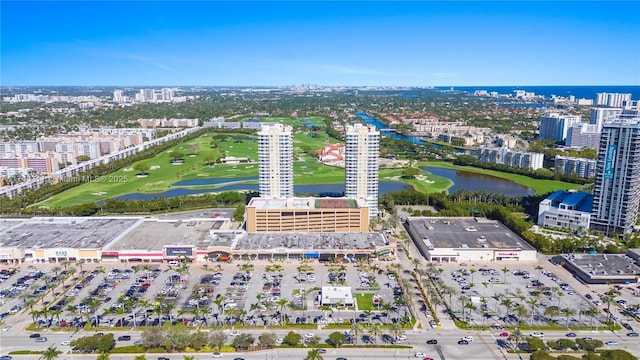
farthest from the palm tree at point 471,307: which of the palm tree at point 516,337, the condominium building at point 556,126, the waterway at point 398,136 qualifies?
the condominium building at point 556,126

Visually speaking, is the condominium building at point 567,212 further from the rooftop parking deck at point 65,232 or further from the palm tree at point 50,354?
the palm tree at point 50,354

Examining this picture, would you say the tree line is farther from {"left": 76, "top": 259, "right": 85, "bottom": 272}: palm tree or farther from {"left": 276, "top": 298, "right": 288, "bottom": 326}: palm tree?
{"left": 76, "top": 259, "right": 85, "bottom": 272}: palm tree

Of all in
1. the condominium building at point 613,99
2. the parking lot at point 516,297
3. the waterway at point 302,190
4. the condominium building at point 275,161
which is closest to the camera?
the parking lot at point 516,297

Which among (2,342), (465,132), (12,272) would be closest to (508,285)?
(2,342)

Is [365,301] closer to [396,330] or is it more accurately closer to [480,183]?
[396,330]

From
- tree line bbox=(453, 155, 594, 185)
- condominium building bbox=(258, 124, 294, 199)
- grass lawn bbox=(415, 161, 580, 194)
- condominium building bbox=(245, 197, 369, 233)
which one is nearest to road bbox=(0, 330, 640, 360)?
condominium building bbox=(245, 197, 369, 233)

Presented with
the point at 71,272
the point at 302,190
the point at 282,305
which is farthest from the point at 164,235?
the point at 302,190

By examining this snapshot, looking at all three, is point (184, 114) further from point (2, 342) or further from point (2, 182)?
point (2, 342)
